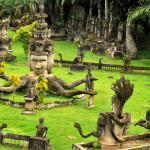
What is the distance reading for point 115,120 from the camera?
18719 mm

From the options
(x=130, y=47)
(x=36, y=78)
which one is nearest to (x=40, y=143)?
(x=36, y=78)

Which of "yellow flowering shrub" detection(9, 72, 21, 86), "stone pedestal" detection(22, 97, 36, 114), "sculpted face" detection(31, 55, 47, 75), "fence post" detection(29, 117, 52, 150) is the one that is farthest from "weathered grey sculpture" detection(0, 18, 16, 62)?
"fence post" detection(29, 117, 52, 150)

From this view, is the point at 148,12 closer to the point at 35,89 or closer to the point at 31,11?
the point at 35,89

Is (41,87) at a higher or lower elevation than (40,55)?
lower

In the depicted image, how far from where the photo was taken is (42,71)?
2941cm

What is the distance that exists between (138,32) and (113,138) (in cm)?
4060

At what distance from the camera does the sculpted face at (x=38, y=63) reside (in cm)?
2900

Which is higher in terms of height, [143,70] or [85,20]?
[85,20]

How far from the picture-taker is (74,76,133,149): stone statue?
61.1 ft

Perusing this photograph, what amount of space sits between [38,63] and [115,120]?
11323 millimetres

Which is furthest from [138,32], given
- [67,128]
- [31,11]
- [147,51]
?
[67,128]

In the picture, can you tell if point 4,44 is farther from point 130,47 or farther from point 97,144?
point 97,144

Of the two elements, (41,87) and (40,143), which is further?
(41,87)

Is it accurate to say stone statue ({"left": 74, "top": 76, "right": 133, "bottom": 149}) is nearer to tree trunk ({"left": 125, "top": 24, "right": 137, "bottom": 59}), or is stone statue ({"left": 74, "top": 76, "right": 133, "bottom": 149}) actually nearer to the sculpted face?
the sculpted face
